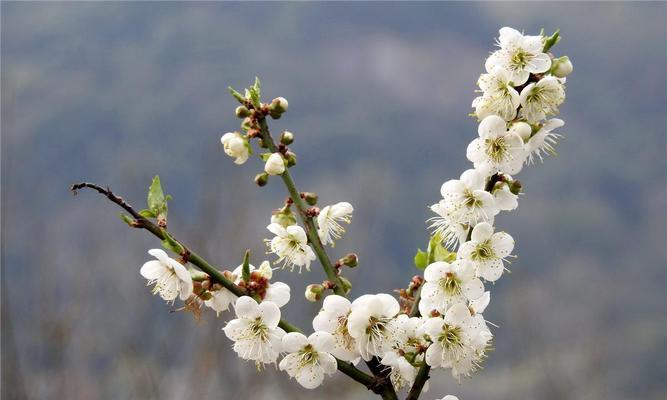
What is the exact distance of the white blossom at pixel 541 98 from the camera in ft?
4.58

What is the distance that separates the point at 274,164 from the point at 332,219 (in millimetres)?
256

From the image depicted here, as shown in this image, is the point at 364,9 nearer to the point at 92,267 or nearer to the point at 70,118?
the point at 70,118

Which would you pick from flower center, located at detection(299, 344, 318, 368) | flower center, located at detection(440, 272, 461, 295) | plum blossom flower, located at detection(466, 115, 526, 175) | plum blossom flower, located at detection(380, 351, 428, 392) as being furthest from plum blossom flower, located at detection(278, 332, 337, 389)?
plum blossom flower, located at detection(466, 115, 526, 175)

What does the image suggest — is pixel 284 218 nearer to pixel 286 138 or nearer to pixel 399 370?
pixel 286 138

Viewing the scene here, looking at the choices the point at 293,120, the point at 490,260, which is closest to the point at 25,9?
the point at 293,120

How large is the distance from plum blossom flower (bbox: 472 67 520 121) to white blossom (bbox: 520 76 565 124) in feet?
0.08

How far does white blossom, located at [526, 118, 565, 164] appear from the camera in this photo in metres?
1.42

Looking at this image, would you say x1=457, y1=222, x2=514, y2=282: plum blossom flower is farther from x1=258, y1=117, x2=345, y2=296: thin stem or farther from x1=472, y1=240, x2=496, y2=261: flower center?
x1=258, y1=117, x2=345, y2=296: thin stem

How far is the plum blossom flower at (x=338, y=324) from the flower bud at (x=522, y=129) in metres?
0.43

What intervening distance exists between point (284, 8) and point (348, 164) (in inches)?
1581

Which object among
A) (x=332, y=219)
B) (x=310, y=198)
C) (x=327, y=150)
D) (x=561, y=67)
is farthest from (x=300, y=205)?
(x=327, y=150)

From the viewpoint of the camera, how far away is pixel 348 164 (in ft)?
242

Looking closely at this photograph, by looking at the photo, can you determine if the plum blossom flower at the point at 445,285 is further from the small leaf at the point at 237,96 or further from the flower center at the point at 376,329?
the small leaf at the point at 237,96

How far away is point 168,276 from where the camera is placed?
145 centimetres
